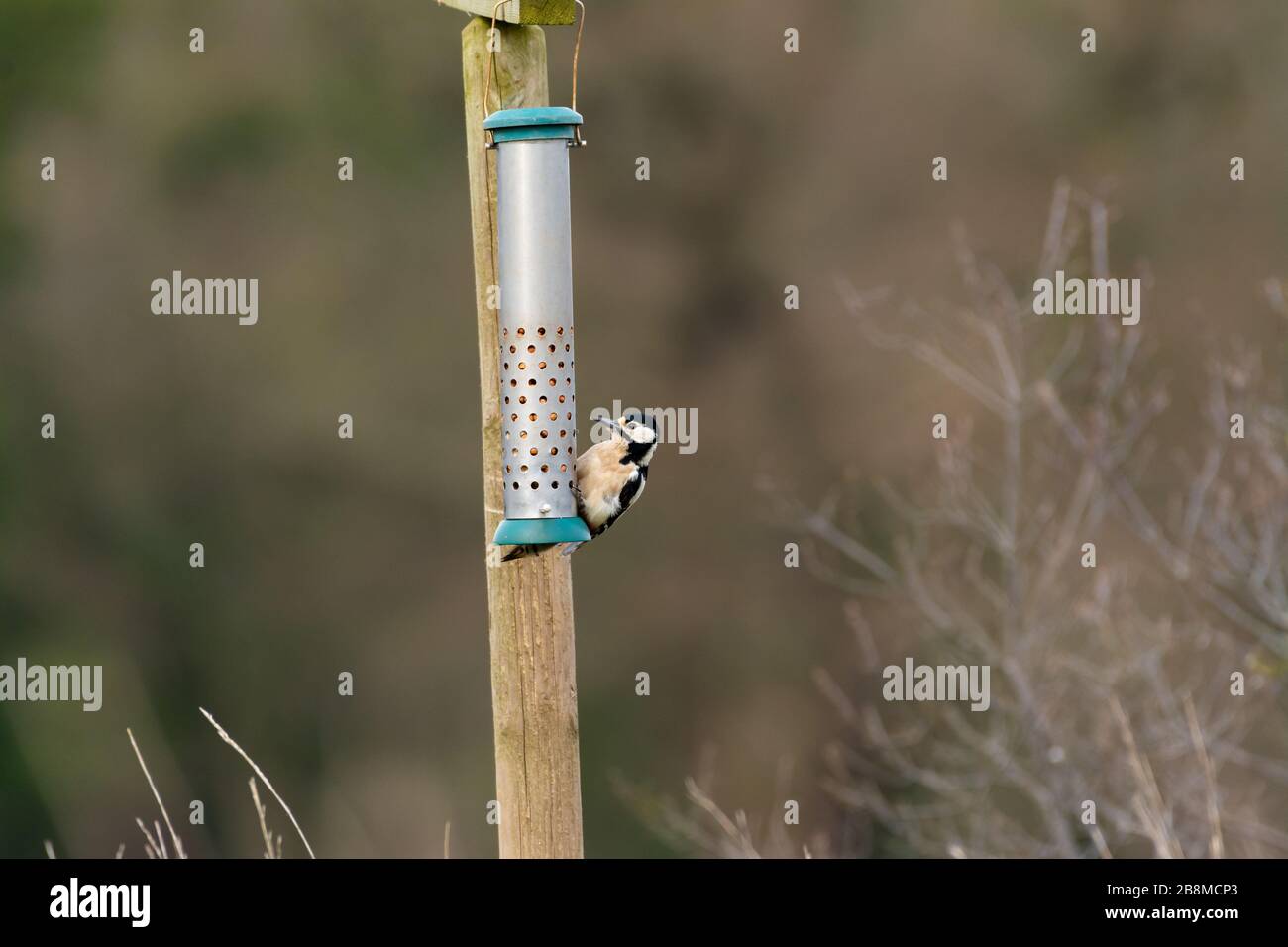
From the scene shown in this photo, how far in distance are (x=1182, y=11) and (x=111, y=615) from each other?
963 centimetres

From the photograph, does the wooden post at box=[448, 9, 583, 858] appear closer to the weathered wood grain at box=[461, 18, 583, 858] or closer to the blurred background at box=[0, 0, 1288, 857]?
the weathered wood grain at box=[461, 18, 583, 858]

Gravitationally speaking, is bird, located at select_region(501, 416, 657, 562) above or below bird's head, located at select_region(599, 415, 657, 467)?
below

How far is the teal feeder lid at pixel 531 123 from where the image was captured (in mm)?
4195

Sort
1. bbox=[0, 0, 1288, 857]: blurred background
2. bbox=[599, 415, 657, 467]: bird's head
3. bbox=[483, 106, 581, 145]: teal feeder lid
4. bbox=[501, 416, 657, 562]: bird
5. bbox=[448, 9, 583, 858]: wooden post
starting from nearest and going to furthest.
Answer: bbox=[483, 106, 581, 145]: teal feeder lid < bbox=[448, 9, 583, 858]: wooden post < bbox=[501, 416, 657, 562]: bird < bbox=[599, 415, 657, 467]: bird's head < bbox=[0, 0, 1288, 857]: blurred background

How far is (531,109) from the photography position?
166 inches

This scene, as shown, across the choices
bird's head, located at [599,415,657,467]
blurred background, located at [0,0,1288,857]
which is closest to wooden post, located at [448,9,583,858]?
bird's head, located at [599,415,657,467]

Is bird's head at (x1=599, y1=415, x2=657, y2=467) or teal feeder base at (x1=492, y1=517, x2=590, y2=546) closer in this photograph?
teal feeder base at (x1=492, y1=517, x2=590, y2=546)

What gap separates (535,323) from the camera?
4.34m

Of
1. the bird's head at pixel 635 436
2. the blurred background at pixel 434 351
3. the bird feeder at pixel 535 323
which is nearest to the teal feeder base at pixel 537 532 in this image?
the bird feeder at pixel 535 323

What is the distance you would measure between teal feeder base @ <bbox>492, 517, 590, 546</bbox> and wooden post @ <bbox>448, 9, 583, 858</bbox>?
12 cm

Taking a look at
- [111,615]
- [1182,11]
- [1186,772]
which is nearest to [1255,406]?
[1186,772]

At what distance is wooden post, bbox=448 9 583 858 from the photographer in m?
4.36

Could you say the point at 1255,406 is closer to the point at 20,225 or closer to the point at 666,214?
the point at 666,214

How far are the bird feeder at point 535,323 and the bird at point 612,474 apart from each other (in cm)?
25
